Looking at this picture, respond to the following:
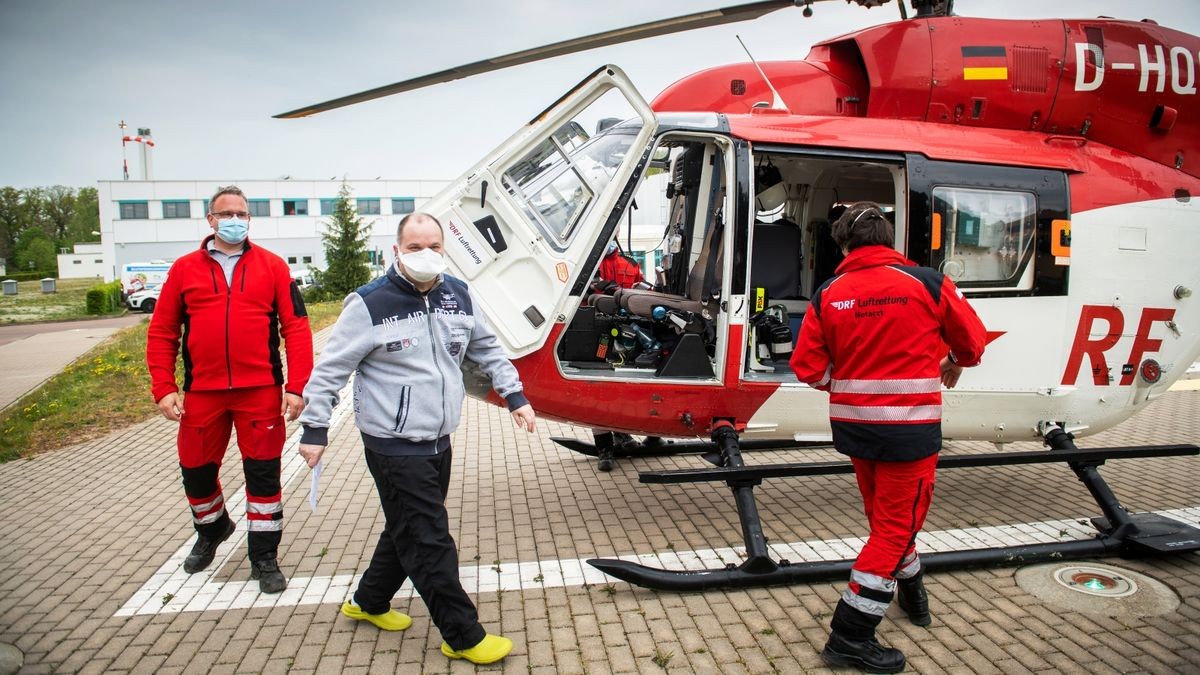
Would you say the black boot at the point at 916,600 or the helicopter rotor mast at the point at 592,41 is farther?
the helicopter rotor mast at the point at 592,41

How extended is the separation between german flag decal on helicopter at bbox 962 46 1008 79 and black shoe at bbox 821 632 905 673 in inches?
149

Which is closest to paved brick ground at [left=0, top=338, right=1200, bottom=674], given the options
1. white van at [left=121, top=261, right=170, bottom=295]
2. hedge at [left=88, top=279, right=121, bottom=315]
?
hedge at [left=88, top=279, right=121, bottom=315]

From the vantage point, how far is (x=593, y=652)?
11.3 feet

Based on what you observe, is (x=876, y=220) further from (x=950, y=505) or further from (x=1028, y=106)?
(x=950, y=505)

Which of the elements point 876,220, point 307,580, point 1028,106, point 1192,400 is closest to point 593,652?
point 307,580

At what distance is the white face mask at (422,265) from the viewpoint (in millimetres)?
3164

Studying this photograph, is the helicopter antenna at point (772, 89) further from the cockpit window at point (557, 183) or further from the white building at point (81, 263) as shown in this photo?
the white building at point (81, 263)

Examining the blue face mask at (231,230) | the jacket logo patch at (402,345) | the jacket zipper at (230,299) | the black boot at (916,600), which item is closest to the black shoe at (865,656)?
the black boot at (916,600)

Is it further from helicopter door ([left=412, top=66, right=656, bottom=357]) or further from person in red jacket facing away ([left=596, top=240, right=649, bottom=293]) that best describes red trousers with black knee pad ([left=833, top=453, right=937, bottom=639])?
person in red jacket facing away ([left=596, top=240, right=649, bottom=293])

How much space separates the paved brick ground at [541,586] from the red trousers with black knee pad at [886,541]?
0.34m

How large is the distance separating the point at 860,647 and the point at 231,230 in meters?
3.71

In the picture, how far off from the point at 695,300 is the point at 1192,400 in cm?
809

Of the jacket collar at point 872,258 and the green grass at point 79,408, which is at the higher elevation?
the jacket collar at point 872,258

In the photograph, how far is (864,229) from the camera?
11.1 feet
